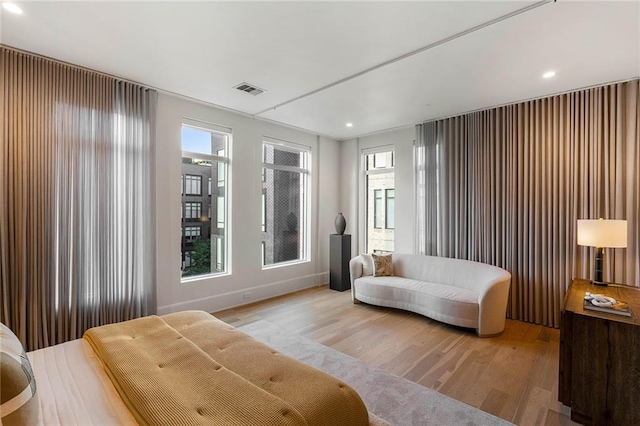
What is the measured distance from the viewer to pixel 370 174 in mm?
5906

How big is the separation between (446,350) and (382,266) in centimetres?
178

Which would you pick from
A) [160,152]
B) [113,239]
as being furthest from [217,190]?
[113,239]

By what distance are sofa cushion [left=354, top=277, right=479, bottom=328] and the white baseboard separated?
1.30 metres

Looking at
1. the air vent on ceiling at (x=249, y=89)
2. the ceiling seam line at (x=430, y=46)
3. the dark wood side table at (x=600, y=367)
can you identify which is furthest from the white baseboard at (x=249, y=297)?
the dark wood side table at (x=600, y=367)

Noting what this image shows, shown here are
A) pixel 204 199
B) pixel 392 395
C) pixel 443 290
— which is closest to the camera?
pixel 392 395

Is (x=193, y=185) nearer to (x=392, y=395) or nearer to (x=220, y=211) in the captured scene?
(x=220, y=211)

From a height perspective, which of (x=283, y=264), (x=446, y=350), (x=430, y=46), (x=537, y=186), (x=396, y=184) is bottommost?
(x=446, y=350)

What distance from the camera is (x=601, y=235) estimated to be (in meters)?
2.85

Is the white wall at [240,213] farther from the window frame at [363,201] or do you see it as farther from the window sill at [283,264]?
the window frame at [363,201]

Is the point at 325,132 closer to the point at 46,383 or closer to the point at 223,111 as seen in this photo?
the point at 223,111

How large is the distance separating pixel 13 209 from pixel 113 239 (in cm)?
83

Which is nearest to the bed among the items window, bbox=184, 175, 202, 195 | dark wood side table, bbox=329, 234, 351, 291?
window, bbox=184, 175, 202, 195

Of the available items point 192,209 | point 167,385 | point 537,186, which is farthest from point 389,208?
point 167,385

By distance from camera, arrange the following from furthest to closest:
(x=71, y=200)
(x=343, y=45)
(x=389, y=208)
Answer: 1. (x=389, y=208)
2. (x=71, y=200)
3. (x=343, y=45)
